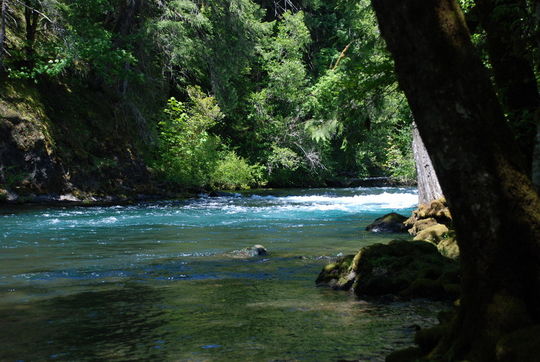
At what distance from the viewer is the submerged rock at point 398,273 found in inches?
279

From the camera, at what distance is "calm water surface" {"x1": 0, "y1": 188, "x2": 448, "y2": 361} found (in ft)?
16.8

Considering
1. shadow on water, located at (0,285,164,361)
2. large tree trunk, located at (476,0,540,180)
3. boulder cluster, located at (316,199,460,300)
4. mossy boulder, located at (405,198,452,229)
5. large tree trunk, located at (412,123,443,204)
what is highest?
large tree trunk, located at (476,0,540,180)

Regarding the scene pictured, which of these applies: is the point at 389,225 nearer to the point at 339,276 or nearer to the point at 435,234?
the point at 435,234

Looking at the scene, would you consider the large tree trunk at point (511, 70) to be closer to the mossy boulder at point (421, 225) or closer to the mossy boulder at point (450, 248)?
the mossy boulder at point (450, 248)

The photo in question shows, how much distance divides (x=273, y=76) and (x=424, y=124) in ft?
130

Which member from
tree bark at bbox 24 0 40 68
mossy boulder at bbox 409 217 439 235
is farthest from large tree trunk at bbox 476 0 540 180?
tree bark at bbox 24 0 40 68

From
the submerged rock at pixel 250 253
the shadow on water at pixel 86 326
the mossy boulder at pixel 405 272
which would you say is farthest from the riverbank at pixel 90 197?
the mossy boulder at pixel 405 272

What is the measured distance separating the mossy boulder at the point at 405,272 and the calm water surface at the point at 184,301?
0.92 feet

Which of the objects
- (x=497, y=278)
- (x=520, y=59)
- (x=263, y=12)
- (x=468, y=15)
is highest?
(x=263, y=12)

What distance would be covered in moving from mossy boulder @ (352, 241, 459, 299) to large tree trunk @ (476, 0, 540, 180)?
1.89 metres

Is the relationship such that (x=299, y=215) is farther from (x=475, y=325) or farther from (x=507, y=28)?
(x=475, y=325)

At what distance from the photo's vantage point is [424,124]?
11.3 feet

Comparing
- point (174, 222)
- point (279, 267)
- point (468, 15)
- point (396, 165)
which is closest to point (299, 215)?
point (174, 222)

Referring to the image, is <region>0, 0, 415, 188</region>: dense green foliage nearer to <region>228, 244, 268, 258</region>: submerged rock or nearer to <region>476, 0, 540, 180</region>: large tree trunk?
Answer: <region>228, 244, 268, 258</region>: submerged rock
